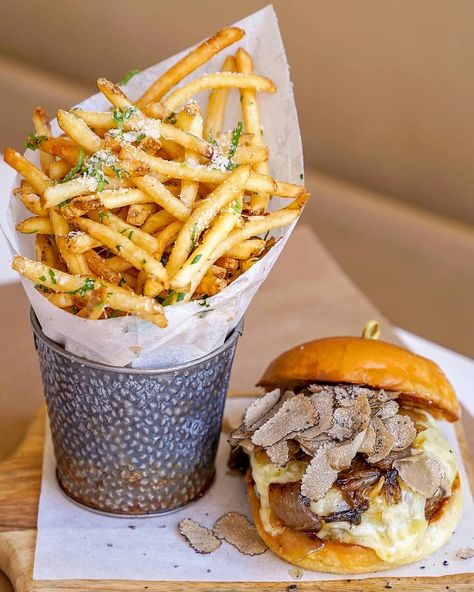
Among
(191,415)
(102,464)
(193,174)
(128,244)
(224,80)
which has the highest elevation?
(224,80)

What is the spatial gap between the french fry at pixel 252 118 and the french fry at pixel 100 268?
0.31m

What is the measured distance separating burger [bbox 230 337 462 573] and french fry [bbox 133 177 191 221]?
1.54 feet

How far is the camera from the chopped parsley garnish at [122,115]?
65.5 inches

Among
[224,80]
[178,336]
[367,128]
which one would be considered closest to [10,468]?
[178,336]

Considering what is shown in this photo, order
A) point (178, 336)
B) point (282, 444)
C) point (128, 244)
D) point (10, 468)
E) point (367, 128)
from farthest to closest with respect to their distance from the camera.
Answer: point (367, 128)
point (10, 468)
point (282, 444)
point (178, 336)
point (128, 244)

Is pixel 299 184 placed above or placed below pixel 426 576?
above

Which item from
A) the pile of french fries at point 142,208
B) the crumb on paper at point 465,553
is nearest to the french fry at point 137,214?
the pile of french fries at point 142,208

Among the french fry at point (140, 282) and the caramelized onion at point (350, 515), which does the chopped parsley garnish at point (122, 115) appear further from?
the caramelized onion at point (350, 515)

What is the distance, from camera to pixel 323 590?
1749 millimetres

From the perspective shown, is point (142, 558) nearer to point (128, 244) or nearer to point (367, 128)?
point (128, 244)

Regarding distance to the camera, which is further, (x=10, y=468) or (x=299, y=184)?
(x=10, y=468)

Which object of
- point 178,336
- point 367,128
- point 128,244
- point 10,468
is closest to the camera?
point 128,244

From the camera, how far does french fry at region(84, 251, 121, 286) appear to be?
1.57 meters

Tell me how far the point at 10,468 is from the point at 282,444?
644 mm
